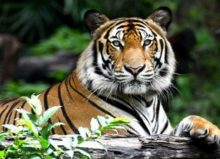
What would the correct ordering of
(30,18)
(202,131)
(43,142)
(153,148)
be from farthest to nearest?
(30,18) → (202,131) → (153,148) → (43,142)

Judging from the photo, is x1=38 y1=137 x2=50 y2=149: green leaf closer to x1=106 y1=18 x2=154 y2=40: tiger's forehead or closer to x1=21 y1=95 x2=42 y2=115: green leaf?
x1=21 y1=95 x2=42 y2=115: green leaf

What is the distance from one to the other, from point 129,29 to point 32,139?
7.90 feet

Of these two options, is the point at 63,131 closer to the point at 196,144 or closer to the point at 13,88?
the point at 196,144

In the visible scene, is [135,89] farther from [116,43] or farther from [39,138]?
[39,138]

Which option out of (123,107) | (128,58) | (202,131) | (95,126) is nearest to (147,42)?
(128,58)

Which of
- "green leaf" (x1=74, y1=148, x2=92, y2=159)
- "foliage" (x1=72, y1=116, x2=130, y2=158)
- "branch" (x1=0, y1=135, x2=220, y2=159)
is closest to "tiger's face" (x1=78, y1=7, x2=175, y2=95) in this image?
"branch" (x1=0, y1=135, x2=220, y2=159)

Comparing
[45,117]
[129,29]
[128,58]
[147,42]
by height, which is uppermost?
[129,29]

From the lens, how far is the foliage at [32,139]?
4375mm

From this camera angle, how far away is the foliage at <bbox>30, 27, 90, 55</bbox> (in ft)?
48.1

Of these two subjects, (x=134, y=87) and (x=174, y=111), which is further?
(x=174, y=111)

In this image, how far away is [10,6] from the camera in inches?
730

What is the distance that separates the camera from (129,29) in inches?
262

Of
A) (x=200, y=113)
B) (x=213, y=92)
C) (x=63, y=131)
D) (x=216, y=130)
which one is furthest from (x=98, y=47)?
(x=213, y=92)

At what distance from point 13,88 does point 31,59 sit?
2.80 m
